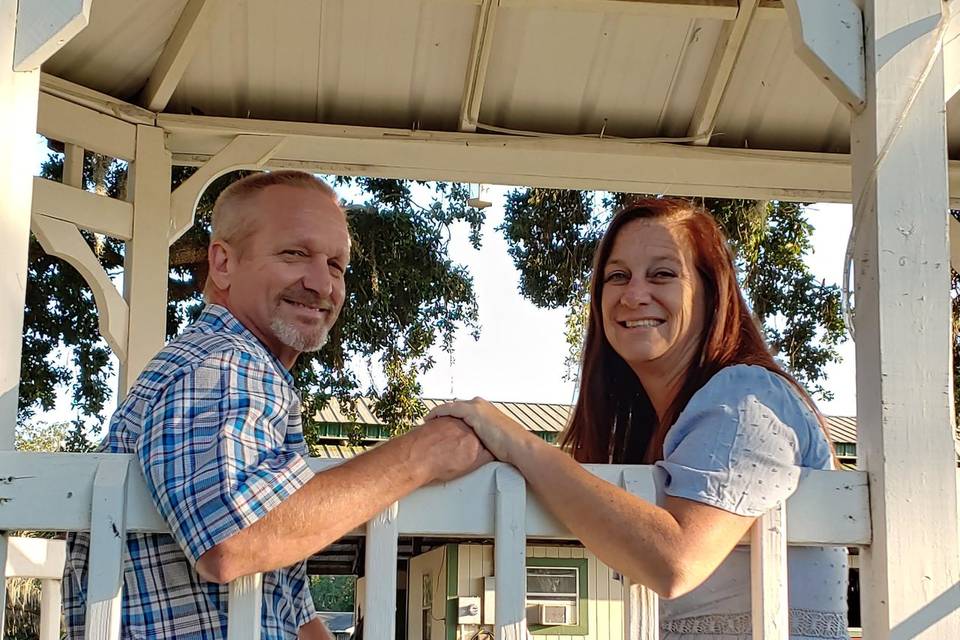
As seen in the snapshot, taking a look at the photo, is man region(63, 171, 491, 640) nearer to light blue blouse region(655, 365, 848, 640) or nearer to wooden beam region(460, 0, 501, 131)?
light blue blouse region(655, 365, 848, 640)

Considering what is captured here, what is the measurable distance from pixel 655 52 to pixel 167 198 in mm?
2114

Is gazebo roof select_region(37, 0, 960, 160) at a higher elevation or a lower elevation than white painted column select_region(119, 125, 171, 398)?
higher

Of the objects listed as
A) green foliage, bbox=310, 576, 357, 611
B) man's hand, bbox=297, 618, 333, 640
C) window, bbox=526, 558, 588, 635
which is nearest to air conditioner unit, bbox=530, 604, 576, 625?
window, bbox=526, 558, 588, 635

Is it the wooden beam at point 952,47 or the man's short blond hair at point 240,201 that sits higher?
the wooden beam at point 952,47

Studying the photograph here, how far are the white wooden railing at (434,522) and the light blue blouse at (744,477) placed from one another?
2.2 inches

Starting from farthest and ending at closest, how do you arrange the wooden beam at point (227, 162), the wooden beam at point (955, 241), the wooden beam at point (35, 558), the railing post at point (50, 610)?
1. the wooden beam at point (955, 241)
2. the wooden beam at point (227, 162)
3. the railing post at point (50, 610)
4. the wooden beam at point (35, 558)

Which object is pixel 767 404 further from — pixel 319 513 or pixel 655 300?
pixel 319 513

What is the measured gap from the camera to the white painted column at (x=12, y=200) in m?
1.99

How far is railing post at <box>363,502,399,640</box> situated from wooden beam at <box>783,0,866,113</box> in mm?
1076

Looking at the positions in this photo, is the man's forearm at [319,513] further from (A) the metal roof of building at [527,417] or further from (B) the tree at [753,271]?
Result: (B) the tree at [753,271]

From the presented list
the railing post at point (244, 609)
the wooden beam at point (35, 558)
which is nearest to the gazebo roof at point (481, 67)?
the wooden beam at point (35, 558)

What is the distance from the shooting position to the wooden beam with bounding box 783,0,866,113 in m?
2.22

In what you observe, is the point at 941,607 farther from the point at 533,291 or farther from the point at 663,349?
→ the point at 533,291

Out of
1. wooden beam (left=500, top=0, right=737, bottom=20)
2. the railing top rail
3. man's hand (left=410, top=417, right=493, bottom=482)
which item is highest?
wooden beam (left=500, top=0, right=737, bottom=20)
